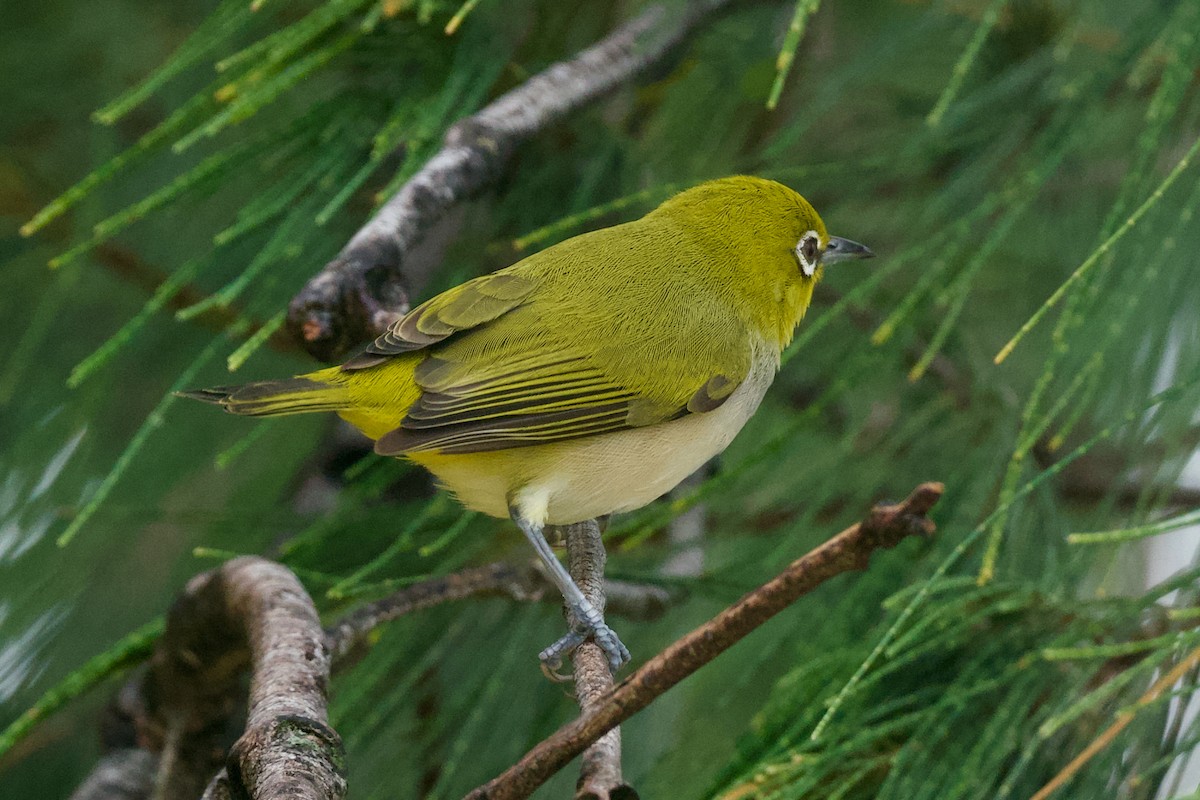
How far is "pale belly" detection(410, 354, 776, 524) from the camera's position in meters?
1.91

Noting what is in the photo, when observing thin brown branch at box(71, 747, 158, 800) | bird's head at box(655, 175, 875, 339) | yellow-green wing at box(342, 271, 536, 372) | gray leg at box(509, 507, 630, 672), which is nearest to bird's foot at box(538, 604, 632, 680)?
gray leg at box(509, 507, 630, 672)

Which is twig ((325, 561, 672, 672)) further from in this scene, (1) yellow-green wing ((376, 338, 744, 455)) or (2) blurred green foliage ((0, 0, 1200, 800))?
(1) yellow-green wing ((376, 338, 744, 455))

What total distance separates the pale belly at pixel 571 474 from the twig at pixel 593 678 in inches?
2.2

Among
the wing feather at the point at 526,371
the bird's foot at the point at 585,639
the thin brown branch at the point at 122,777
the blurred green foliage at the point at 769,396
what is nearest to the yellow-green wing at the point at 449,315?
the wing feather at the point at 526,371

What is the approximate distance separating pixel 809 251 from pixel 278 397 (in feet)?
3.23

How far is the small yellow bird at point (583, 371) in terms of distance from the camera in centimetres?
183

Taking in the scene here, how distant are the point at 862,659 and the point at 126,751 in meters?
1.38

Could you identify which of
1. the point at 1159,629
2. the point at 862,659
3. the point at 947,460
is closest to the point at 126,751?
the point at 862,659

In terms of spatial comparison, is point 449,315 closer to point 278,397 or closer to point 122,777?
point 278,397

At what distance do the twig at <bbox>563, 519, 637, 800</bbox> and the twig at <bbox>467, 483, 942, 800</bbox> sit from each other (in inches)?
1.0

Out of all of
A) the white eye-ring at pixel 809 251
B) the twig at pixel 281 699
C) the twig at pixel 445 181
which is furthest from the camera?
the white eye-ring at pixel 809 251

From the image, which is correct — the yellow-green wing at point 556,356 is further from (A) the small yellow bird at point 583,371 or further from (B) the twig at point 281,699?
(B) the twig at point 281,699

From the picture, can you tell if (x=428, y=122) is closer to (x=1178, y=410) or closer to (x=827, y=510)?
(x=827, y=510)

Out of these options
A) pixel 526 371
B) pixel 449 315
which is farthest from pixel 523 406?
pixel 449 315
